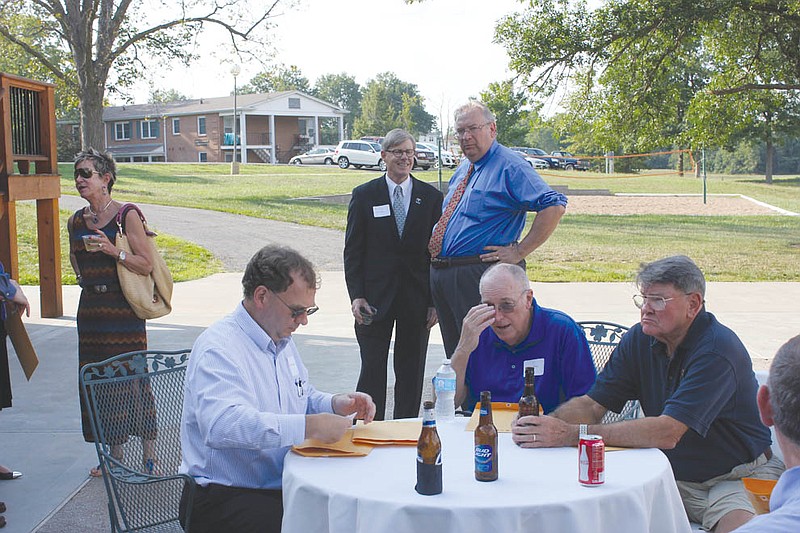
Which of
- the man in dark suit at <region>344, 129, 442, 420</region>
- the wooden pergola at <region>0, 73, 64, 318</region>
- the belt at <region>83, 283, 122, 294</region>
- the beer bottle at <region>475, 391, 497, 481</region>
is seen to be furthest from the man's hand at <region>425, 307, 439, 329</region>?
the wooden pergola at <region>0, 73, 64, 318</region>

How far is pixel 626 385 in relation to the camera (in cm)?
365

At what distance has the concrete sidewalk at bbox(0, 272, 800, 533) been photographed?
4871mm

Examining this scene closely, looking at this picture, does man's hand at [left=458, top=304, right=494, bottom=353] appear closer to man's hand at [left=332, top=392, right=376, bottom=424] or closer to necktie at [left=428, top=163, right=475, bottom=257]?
man's hand at [left=332, top=392, right=376, bottom=424]

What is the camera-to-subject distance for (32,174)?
32.3ft

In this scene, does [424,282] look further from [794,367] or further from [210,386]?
[794,367]

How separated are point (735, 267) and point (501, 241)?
11.6 m

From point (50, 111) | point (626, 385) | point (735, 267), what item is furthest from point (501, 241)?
point (735, 267)

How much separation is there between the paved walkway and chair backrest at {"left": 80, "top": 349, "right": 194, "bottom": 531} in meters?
0.86

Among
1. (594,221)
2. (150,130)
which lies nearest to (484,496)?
(594,221)

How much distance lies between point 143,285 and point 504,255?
2153 millimetres

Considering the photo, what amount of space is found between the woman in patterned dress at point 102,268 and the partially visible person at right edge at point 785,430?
12.9ft

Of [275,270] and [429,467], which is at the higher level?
[275,270]

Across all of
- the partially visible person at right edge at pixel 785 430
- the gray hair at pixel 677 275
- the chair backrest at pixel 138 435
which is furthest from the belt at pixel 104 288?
the partially visible person at right edge at pixel 785 430

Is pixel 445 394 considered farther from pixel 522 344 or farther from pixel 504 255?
pixel 504 255
